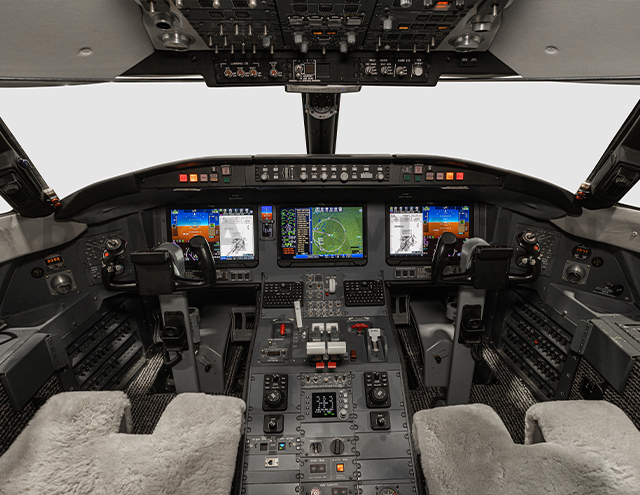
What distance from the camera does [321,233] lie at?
2912mm

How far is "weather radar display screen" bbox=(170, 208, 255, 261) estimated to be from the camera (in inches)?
114

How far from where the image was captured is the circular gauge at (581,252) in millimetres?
2547

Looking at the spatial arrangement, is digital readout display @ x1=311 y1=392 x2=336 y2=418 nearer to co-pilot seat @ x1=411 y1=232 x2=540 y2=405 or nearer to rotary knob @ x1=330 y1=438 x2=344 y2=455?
rotary knob @ x1=330 y1=438 x2=344 y2=455

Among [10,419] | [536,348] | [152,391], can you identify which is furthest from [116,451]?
[536,348]

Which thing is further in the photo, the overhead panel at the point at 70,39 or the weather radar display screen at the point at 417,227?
the weather radar display screen at the point at 417,227

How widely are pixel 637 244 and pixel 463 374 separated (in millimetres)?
1284

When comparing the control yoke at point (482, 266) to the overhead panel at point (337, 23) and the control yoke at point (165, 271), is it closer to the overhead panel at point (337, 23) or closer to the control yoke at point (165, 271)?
the overhead panel at point (337, 23)

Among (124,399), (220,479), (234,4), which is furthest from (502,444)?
(234,4)

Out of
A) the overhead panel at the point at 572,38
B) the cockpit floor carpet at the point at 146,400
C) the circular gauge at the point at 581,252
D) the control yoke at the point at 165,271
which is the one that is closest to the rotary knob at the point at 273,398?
the control yoke at the point at 165,271

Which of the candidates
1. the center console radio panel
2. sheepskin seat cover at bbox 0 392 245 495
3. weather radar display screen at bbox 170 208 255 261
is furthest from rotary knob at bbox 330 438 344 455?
weather radar display screen at bbox 170 208 255 261

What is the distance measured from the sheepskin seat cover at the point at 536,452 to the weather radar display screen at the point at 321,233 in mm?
1467

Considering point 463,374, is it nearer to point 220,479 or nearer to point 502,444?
point 502,444

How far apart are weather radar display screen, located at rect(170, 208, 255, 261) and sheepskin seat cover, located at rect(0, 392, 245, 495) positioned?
136 centimetres

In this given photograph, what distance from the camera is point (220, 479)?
Result: 4.60 feet
